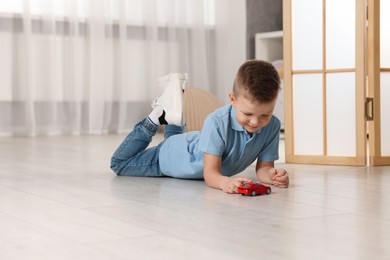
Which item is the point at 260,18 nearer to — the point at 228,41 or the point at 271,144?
the point at 228,41

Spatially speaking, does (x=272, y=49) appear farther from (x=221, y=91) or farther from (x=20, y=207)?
(x=20, y=207)

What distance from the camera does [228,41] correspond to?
5.21 metres

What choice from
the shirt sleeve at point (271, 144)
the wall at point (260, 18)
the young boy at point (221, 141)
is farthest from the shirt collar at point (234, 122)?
the wall at point (260, 18)

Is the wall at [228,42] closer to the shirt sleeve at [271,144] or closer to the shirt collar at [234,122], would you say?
the shirt sleeve at [271,144]

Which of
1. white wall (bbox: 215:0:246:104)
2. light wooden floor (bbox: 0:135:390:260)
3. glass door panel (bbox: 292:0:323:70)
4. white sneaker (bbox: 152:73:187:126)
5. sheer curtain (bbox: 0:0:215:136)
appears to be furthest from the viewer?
white wall (bbox: 215:0:246:104)

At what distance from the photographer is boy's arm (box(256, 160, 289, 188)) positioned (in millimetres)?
1831

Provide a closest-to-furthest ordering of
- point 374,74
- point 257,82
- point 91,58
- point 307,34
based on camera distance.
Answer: point 257,82
point 374,74
point 307,34
point 91,58

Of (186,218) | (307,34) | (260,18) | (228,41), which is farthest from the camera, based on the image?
(260,18)

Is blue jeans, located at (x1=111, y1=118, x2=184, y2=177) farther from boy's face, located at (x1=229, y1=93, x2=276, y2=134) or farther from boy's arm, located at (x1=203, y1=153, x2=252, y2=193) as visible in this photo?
boy's face, located at (x1=229, y1=93, x2=276, y2=134)

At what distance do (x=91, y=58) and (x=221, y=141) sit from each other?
298cm

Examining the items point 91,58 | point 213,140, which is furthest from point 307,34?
point 91,58

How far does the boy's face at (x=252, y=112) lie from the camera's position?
1685mm

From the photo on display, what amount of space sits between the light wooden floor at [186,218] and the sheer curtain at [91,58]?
7.22 feet

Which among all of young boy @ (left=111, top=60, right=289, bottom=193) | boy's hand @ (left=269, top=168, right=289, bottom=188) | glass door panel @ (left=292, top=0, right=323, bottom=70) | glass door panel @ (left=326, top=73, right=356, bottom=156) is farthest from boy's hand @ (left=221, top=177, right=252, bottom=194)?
glass door panel @ (left=292, top=0, right=323, bottom=70)
